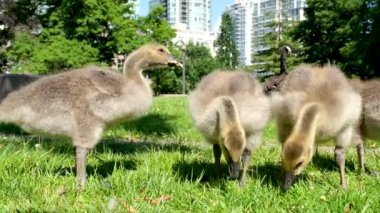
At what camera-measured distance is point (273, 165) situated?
21.4 feet

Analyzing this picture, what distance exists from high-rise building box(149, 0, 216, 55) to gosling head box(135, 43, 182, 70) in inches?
4216

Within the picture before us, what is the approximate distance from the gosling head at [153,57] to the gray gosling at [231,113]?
694mm

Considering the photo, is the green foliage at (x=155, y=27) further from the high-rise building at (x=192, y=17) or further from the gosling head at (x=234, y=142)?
the high-rise building at (x=192, y=17)

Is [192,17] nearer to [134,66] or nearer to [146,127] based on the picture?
[146,127]

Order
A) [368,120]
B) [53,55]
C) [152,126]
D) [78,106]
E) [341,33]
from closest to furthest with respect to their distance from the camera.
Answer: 1. [78,106]
2. [368,120]
3. [152,126]
4. [53,55]
5. [341,33]

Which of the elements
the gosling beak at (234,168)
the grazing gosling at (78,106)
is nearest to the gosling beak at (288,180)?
the gosling beak at (234,168)

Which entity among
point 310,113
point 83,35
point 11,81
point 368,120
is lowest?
point 368,120

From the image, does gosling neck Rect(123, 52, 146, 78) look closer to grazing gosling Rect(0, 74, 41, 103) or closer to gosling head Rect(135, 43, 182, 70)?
gosling head Rect(135, 43, 182, 70)

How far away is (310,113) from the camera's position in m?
4.72

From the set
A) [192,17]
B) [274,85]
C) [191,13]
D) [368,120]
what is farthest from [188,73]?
[191,13]

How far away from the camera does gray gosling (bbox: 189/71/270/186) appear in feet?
15.4

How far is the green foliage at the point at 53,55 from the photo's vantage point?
2469 cm

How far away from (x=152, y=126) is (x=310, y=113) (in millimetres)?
6200

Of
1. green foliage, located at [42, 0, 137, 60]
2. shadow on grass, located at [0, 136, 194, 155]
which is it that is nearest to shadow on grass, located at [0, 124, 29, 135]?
shadow on grass, located at [0, 136, 194, 155]
